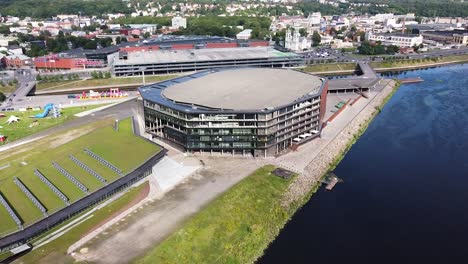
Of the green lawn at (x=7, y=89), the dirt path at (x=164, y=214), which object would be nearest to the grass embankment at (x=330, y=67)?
the dirt path at (x=164, y=214)

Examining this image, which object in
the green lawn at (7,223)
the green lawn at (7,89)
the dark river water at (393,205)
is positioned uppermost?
the green lawn at (7,89)

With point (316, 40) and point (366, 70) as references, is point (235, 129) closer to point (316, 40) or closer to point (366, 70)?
point (366, 70)

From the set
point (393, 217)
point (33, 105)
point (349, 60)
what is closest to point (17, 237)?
point (393, 217)

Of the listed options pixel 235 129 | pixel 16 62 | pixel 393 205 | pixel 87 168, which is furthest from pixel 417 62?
pixel 16 62

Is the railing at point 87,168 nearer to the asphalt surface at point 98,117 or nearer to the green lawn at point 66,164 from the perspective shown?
the green lawn at point 66,164

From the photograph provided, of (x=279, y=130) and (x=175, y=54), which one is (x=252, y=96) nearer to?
(x=279, y=130)

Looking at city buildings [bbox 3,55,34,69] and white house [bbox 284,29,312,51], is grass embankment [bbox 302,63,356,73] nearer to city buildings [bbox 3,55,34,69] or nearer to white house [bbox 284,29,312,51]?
white house [bbox 284,29,312,51]
